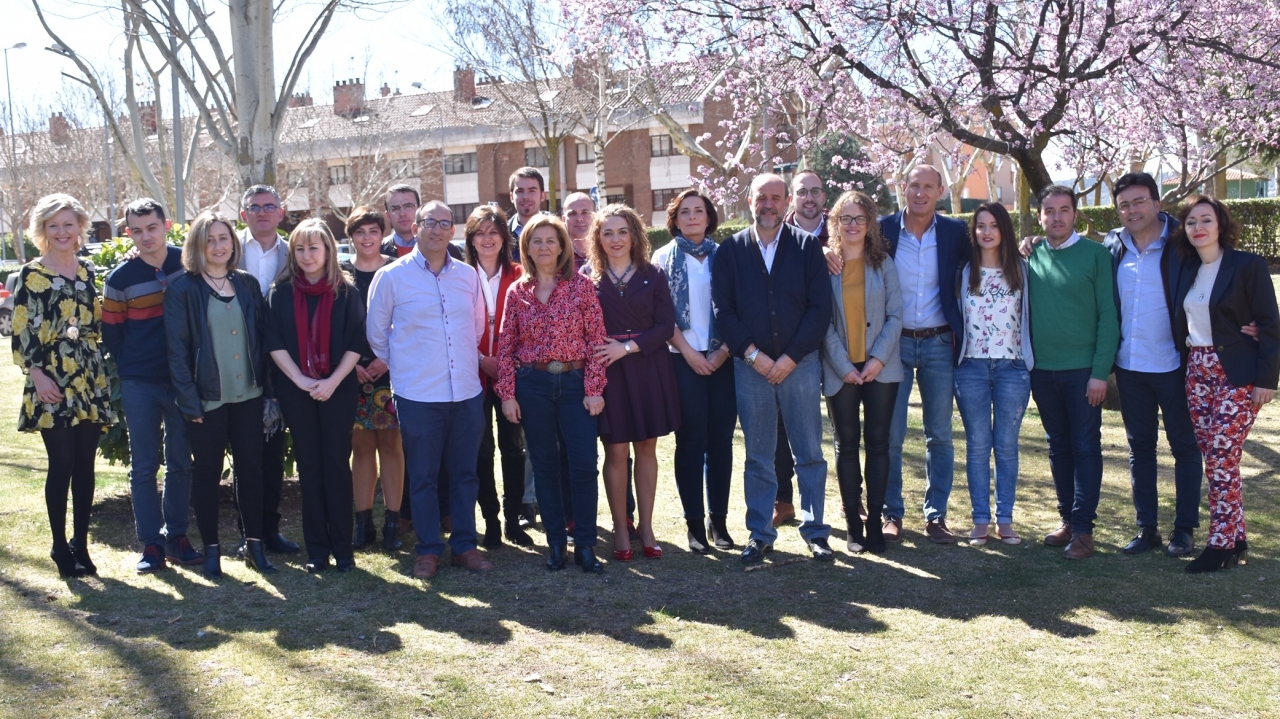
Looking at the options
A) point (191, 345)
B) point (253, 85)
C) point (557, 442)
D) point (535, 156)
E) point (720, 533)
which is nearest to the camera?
point (191, 345)

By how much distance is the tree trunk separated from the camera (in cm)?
1057

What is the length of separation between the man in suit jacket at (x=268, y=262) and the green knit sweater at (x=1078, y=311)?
14.1ft

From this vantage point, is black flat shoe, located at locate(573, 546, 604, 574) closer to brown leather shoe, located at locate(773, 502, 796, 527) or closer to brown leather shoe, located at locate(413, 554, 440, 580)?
brown leather shoe, located at locate(413, 554, 440, 580)

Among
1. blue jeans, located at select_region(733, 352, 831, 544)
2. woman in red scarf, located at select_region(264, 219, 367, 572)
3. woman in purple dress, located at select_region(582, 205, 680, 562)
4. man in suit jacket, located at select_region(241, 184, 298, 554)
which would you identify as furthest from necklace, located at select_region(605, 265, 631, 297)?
man in suit jacket, located at select_region(241, 184, 298, 554)

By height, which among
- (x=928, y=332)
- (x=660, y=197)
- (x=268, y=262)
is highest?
(x=660, y=197)

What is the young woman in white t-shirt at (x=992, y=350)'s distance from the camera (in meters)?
6.14

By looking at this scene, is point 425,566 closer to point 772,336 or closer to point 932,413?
point 772,336

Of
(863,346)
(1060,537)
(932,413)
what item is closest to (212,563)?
(863,346)

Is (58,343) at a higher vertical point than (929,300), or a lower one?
lower

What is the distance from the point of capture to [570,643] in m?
4.80

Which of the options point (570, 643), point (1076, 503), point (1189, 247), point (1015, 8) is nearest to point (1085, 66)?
point (1015, 8)

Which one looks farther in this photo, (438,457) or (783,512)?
(783,512)

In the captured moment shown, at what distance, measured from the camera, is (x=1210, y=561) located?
5715mm

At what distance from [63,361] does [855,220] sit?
4291 millimetres
